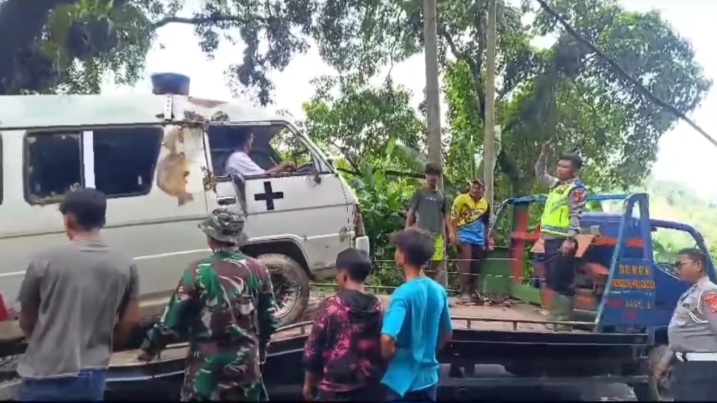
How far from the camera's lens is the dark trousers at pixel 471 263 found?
7.22 meters

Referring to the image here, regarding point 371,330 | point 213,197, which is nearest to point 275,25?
point 213,197

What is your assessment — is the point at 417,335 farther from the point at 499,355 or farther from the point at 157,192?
the point at 157,192

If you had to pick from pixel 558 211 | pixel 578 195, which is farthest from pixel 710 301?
pixel 558 211

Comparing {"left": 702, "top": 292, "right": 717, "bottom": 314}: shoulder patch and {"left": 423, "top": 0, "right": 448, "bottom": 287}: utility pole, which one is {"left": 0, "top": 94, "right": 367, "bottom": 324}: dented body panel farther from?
{"left": 423, "top": 0, "right": 448, "bottom": 287}: utility pole

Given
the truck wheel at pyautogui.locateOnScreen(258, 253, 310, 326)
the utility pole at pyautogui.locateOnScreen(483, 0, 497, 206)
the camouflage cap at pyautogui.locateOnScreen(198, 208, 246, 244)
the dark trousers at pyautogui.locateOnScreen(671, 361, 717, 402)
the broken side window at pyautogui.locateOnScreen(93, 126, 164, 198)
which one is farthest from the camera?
the utility pole at pyautogui.locateOnScreen(483, 0, 497, 206)

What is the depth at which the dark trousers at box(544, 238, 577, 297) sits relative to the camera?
20.5 feet

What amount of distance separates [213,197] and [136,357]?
3.96ft

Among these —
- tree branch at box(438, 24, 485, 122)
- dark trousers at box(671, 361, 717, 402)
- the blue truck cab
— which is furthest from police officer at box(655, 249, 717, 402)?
tree branch at box(438, 24, 485, 122)

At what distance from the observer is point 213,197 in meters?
5.50

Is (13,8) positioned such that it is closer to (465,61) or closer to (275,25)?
(275,25)

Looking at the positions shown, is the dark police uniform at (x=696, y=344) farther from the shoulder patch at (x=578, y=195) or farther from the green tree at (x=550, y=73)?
the green tree at (x=550, y=73)

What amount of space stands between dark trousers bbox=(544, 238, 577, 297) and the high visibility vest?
0.08 metres

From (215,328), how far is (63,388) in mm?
642

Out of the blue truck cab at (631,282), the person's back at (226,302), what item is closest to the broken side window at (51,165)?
the person's back at (226,302)
